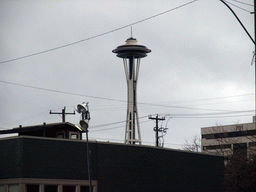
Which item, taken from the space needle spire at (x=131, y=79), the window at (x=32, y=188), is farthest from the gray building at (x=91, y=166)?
the space needle spire at (x=131, y=79)

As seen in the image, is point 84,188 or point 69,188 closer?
point 69,188

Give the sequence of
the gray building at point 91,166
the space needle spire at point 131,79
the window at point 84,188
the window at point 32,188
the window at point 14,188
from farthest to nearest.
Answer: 1. the space needle spire at point 131,79
2. the window at point 84,188
3. the gray building at point 91,166
4. the window at point 32,188
5. the window at point 14,188

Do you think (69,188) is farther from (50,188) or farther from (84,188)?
(50,188)

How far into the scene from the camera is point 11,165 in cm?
3256

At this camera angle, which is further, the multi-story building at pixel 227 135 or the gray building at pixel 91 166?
the multi-story building at pixel 227 135

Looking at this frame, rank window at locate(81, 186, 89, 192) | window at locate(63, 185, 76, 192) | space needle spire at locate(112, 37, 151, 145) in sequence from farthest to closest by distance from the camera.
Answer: space needle spire at locate(112, 37, 151, 145), window at locate(81, 186, 89, 192), window at locate(63, 185, 76, 192)

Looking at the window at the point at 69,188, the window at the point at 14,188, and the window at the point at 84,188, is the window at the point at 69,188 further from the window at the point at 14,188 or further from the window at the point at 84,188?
the window at the point at 14,188

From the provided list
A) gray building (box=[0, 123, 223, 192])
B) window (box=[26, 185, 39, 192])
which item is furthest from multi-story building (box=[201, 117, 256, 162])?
window (box=[26, 185, 39, 192])

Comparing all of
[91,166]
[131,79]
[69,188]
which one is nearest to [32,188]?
[69,188]

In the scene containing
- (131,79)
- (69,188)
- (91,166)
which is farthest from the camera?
(131,79)

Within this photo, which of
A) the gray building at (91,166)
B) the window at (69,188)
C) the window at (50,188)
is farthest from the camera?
the window at (69,188)

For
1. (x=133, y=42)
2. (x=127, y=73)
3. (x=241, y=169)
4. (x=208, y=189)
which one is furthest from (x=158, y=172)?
(x=133, y=42)

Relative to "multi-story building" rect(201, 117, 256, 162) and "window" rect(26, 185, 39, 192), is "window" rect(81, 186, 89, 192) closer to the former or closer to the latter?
"window" rect(26, 185, 39, 192)

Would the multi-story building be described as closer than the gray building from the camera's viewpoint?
No
